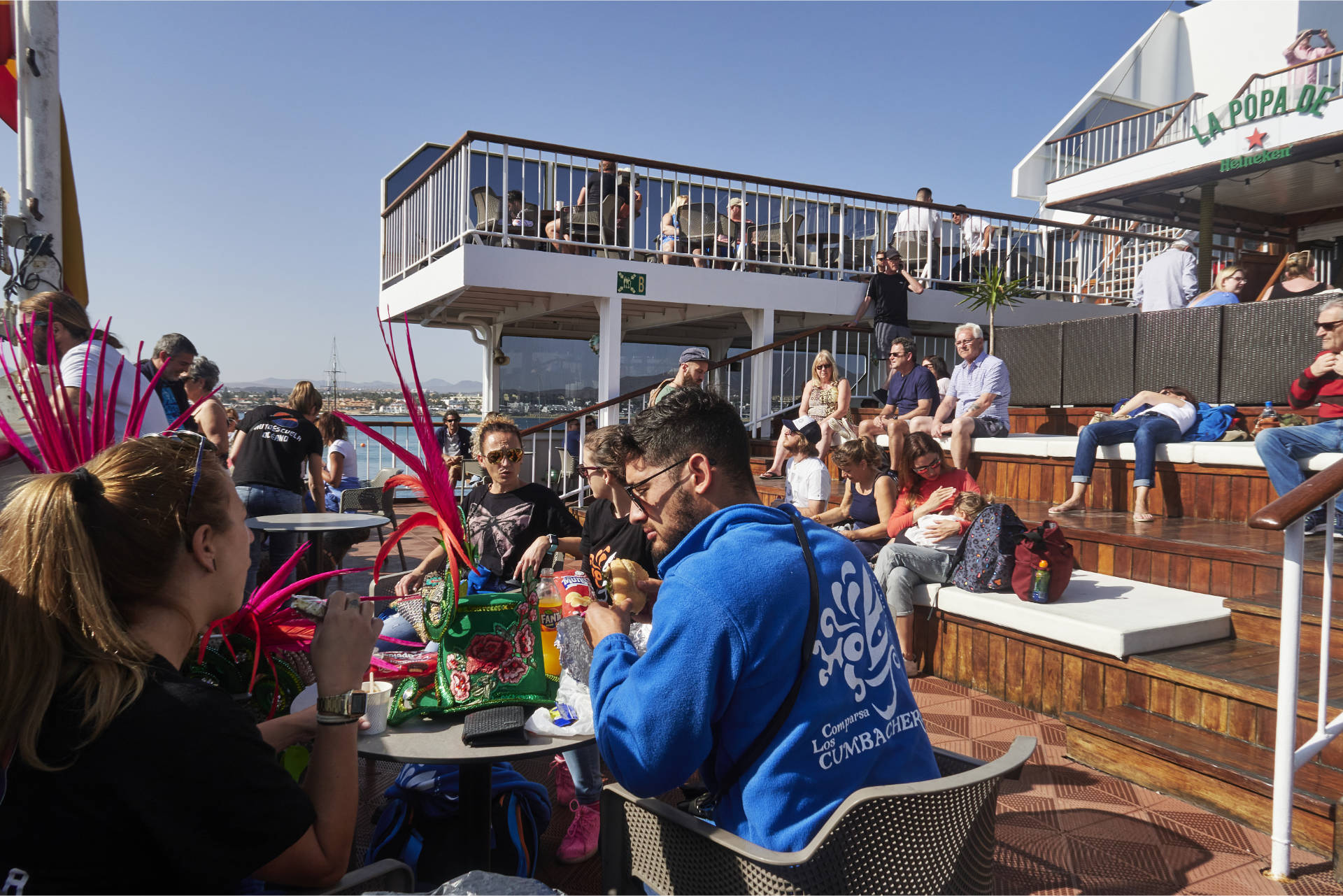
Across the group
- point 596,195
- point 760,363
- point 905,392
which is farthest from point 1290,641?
point 596,195

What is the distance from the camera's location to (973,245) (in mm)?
11578

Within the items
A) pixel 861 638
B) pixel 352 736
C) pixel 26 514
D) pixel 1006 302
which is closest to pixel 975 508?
pixel 861 638

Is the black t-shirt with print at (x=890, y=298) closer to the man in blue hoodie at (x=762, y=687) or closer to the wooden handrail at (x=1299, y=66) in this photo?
the wooden handrail at (x=1299, y=66)

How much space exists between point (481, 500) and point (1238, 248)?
14772 millimetres

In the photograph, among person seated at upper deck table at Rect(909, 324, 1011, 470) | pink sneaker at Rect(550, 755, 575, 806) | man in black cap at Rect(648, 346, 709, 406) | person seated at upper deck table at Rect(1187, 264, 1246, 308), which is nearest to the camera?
pink sneaker at Rect(550, 755, 575, 806)

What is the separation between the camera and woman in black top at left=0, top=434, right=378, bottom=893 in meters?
1.13

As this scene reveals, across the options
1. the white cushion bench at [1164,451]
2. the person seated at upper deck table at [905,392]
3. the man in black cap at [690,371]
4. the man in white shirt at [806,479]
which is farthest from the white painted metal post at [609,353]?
the white cushion bench at [1164,451]

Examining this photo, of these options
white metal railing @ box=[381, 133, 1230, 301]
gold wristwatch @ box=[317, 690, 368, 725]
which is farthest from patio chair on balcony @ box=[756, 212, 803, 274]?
gold wristwatch @ box=[317, 690, 368, 725]

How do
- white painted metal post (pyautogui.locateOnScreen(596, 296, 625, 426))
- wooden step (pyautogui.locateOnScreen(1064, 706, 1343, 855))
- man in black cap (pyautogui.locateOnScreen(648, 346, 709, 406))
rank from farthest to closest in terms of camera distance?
white painted metal post (pyautogui.locateOnScreen(596, 296, 625, 426)) → man in black cap (pyautogui.locateOnScreen(648, 346, 709, 406)) → wooden step (pyautogui.locateOnScreen(1064, 706, 1343, 855))

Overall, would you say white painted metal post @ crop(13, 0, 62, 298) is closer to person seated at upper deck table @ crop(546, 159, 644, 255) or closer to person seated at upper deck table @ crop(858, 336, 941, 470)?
person seated at upper deck table @ crop(546, 159, 644, 255)

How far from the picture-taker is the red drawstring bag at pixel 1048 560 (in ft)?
13.6

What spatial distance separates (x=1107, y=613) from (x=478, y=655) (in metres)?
3.18

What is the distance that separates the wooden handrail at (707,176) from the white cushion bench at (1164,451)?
15.0 ft

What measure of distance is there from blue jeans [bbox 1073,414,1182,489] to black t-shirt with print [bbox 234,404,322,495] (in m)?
5.27
